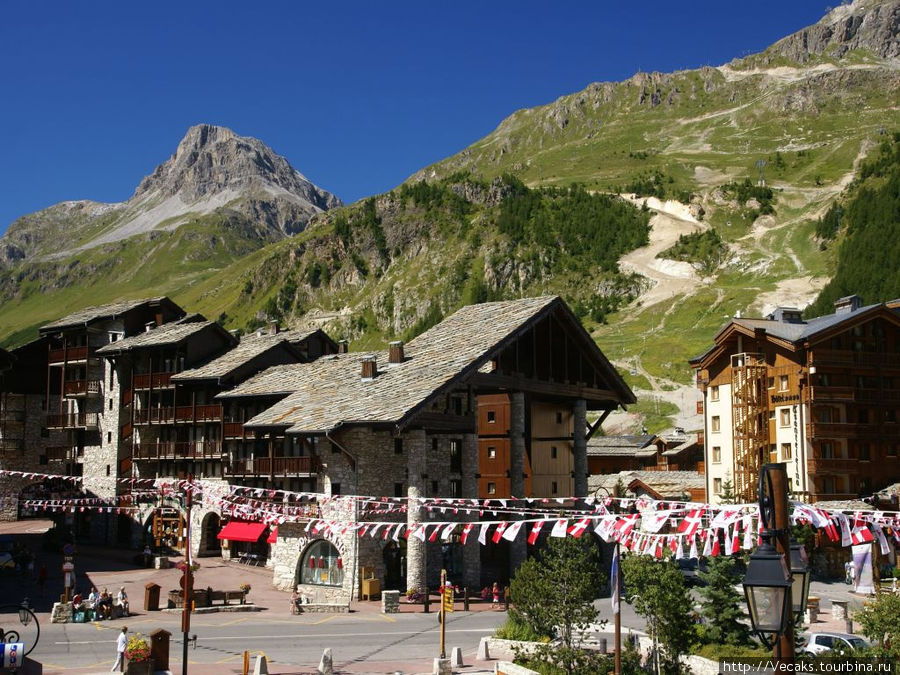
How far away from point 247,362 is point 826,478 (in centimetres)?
4200

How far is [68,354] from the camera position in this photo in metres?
77.0

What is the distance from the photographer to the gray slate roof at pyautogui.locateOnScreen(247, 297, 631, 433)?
139 feet

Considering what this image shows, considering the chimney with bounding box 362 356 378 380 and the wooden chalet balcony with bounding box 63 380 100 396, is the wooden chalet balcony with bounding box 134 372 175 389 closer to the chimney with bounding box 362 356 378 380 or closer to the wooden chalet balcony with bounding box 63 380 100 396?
the wooden chalet balcony with bounding box 63 380 100 396

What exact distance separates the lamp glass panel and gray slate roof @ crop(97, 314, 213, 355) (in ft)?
203

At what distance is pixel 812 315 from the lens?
14100 centimetres

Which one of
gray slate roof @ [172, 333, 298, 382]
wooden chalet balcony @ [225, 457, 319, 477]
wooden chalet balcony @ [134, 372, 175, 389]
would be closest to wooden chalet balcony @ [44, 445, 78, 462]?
wooden chalet balcony @ [134, 372, 175, 389]

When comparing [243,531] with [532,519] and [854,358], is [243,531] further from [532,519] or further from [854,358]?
[854,358]

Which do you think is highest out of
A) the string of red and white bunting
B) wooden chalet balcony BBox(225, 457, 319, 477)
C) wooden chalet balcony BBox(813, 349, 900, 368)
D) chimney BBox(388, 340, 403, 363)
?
wooden chalet balcony BBox(813, 349, 900, 368)

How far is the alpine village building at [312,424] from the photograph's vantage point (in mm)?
44375

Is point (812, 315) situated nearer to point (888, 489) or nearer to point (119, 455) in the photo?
point (888, 489)

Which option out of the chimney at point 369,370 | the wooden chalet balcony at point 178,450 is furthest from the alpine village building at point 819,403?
the wooden chalet balcony at point 178,450

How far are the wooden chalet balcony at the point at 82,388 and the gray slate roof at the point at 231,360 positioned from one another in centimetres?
1132

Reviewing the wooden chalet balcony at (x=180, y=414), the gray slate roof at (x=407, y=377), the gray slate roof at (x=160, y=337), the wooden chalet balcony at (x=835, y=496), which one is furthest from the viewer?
the gray slate roof at (x=160, y=337)

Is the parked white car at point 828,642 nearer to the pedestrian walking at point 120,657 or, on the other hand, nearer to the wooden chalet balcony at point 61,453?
the pedestrian walking at point 120,657
